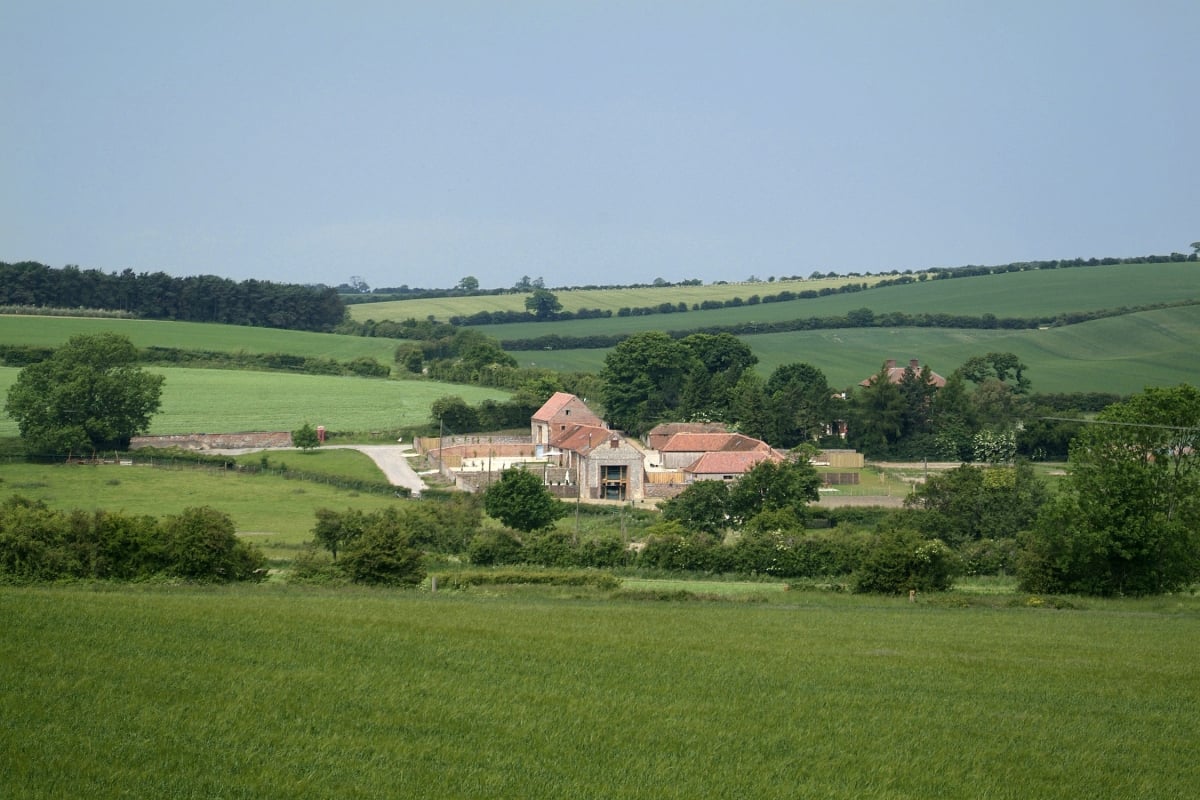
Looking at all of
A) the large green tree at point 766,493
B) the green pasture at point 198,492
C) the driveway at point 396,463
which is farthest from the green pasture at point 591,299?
the large green tree at point 766,493

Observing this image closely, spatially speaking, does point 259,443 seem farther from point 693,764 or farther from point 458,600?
point 693,764

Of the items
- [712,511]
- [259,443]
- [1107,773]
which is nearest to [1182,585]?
[712,511]

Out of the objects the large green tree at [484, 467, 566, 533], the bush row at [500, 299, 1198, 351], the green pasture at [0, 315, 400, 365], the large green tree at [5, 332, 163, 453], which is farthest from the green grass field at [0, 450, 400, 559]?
the bush row at [500, 299, 1198, 351]

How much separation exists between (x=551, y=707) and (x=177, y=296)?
381 feet

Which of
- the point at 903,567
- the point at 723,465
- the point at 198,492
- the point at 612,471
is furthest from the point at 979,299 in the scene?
the point at 903,567

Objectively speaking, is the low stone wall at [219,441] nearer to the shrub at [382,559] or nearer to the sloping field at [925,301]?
the shrub at [382,559]

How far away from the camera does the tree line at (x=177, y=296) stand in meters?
119

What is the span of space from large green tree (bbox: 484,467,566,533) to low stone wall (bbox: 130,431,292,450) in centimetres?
2439

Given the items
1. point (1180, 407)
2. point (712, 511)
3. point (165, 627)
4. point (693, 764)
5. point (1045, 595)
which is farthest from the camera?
point (712, 511)

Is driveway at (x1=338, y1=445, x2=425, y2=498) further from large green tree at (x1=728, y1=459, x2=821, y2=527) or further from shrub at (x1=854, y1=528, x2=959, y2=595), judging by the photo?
shrub at (x1=854, y1=528, x2=959, y2=595)

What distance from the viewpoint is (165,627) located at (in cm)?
2075

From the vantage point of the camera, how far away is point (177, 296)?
126375mm

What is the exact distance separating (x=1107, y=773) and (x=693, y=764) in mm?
4703

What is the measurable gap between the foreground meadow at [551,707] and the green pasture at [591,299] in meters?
127
